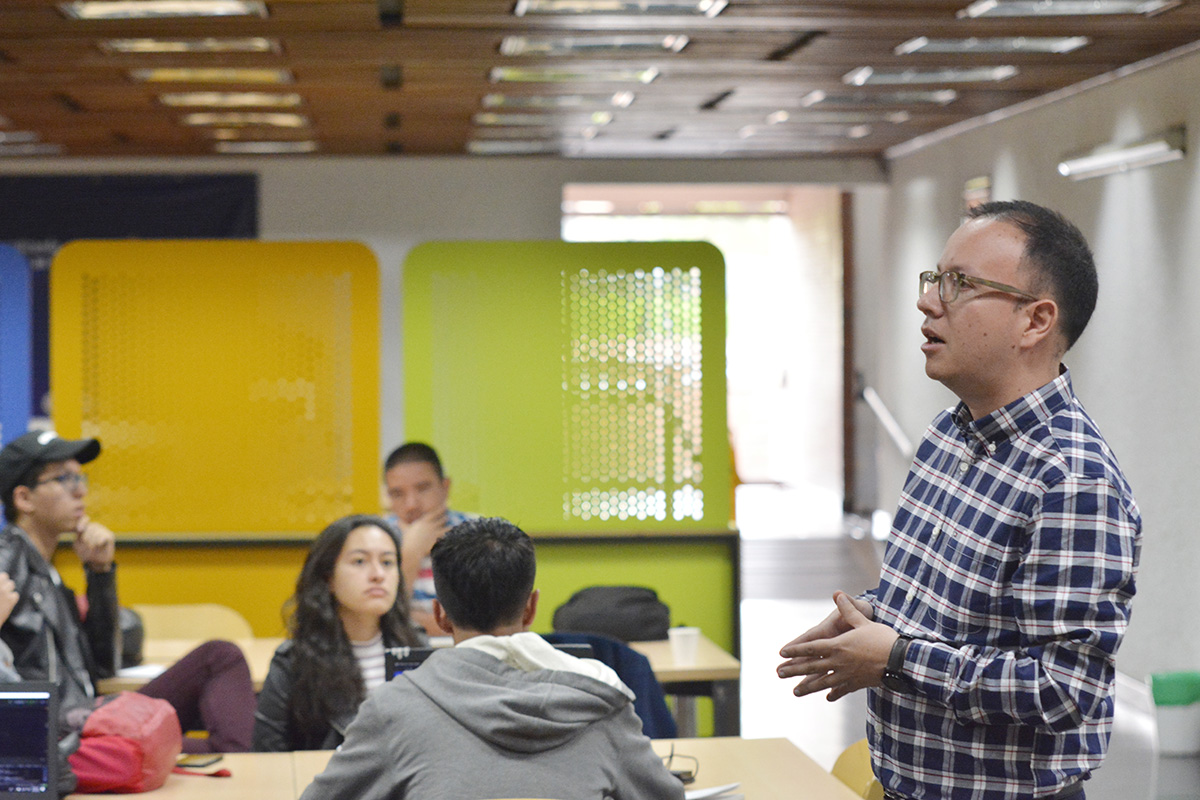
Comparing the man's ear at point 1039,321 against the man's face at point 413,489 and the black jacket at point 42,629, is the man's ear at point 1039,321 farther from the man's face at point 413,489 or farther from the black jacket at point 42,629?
the man's face at point 413,489

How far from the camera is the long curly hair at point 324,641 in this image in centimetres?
336

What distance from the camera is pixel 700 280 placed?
576cm

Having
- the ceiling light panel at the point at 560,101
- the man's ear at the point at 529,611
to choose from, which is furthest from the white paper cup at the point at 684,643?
the ceiling light panel at the point at 560,101

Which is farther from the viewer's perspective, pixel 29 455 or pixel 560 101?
pixel 560 101

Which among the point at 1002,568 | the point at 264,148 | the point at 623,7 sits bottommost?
the point at 1002,568

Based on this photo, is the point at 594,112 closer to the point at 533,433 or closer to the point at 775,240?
the point at 533,433

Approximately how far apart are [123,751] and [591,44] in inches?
163

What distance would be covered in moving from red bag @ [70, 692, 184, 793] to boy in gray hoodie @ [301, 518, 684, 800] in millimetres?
1053

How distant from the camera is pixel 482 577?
76.9 inches

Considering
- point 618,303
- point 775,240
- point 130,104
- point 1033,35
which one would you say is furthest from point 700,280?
point 775,240

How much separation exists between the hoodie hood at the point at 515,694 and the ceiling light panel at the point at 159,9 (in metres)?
4.05

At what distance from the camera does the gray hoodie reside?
5.90 feet

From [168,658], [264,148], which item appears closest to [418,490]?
[168,658]

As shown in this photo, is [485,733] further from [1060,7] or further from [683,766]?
[1060,7]
